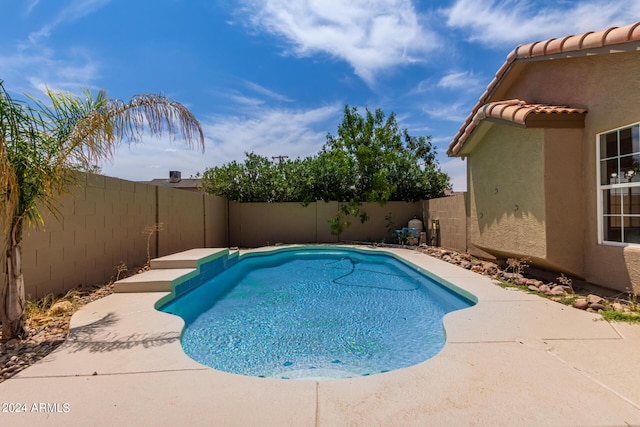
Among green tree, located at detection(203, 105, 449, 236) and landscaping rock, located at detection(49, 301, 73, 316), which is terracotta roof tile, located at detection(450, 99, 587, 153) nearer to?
green tree, located at detection(203, 105, 449, 236)

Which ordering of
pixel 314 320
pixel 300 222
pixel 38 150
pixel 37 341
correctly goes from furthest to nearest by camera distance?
1. pixel 300 222
2. pixel 314 320
3. pixel 37 341
4. pixel 38 150

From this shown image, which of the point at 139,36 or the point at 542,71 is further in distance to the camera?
the point at 139,36

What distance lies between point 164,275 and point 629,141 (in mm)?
9350

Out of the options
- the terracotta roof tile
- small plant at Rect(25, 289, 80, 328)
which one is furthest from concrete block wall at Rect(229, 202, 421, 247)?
small plant at Rect(25, 289, 80, 328)

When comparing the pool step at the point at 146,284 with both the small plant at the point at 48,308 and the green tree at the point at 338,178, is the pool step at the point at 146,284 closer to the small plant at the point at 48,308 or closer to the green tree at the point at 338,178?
the small plant at the point at 48,308

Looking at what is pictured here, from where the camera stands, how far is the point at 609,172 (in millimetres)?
5609

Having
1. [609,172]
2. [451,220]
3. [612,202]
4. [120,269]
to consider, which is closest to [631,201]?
[612,202]

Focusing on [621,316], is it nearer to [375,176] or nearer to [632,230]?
[632,230]

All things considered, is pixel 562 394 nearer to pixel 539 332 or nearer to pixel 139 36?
pixel 539 332

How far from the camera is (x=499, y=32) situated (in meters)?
8.44

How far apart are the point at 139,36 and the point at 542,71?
10.2m

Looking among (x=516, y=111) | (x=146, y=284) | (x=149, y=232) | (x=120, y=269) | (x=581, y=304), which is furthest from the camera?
(x=149, y=232)

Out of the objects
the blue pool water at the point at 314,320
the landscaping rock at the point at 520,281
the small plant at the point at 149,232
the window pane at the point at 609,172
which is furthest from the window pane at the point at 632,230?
the small plant at the point at 149,232

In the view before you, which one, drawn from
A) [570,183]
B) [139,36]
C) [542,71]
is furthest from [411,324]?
[139,36]
